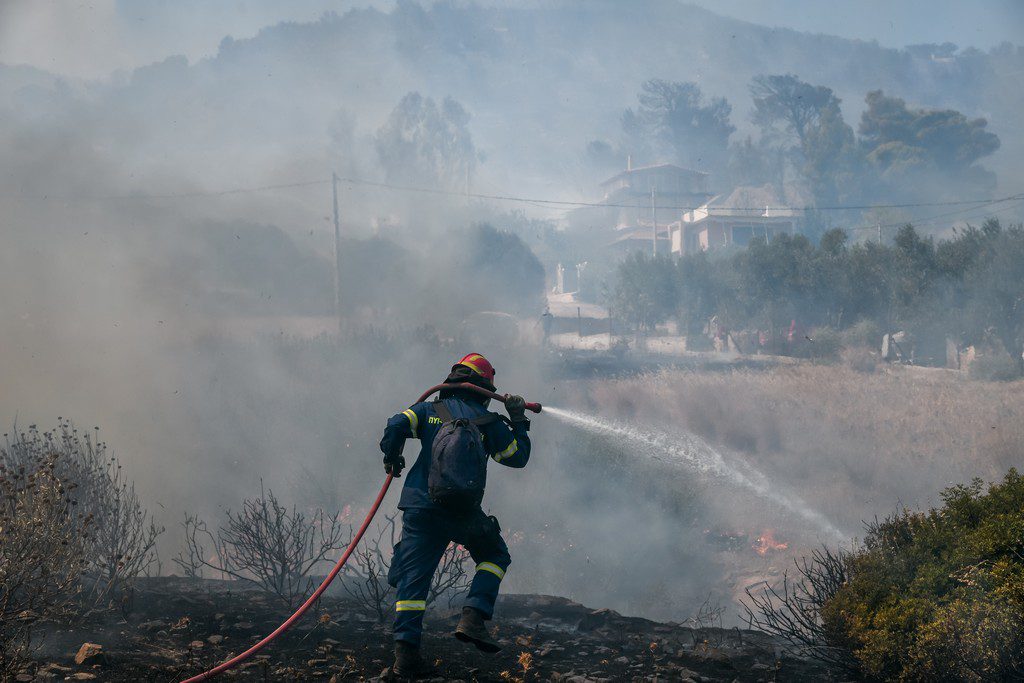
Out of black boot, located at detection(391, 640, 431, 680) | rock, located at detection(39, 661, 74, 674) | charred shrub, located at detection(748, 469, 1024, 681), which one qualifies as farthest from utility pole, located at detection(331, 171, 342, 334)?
charred shrub, located at detection(748, 469, 1024, 681)

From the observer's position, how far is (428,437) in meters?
5.46

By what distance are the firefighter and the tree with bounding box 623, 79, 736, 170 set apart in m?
100

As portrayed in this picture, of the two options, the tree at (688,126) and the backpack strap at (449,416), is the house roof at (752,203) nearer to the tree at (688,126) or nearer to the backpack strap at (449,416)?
the tree at (688,126)

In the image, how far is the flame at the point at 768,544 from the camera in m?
16.3

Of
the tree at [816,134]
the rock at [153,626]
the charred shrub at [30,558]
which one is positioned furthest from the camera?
the tree at [816,134]

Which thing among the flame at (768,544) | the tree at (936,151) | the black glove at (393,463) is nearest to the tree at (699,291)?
the flame at (768,544)

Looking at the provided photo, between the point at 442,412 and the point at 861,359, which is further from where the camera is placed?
the point at 861,359

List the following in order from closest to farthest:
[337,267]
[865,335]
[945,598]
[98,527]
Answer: [945,598] < [98,527] < [337,267] < [865,335]

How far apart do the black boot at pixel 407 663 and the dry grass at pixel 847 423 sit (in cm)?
1459

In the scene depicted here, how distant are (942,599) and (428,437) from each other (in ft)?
10.1

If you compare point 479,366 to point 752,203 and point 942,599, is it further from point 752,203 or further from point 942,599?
point 752,203

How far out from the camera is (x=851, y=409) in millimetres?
22156

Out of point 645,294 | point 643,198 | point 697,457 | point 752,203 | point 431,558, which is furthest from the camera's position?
point 643,198

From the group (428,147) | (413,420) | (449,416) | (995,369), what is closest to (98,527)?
(413,420)
